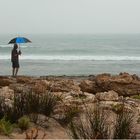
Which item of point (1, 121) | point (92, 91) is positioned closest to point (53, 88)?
point (92, 91)

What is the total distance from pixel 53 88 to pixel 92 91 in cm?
178

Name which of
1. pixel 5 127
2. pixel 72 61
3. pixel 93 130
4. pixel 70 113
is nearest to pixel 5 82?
pixel 70 113

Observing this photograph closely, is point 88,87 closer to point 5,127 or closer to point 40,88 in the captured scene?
point 40,88

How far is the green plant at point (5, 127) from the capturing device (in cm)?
714

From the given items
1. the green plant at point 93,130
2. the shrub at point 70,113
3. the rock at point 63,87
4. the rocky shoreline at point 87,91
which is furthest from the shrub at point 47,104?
the rock at point 63,87

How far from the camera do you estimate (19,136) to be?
7.11m

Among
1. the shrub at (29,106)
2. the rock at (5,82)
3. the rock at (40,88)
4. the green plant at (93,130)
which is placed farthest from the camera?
the rock at (5,82)

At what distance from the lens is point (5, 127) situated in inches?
285

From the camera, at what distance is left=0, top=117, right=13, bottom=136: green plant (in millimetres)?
7145

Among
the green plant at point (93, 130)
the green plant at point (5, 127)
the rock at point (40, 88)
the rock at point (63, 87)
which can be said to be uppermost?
the rock at point (40, 88)

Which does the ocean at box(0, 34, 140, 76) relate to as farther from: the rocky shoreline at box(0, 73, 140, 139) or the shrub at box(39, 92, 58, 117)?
the shrub at box(39, 92, 58, 117)

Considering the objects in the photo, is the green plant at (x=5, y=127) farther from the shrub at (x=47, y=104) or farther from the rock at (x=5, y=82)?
the rock at (x=5, y=82)

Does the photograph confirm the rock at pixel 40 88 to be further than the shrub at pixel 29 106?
Yes

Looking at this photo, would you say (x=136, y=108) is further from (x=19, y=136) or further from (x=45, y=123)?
(x=19, y=136)
